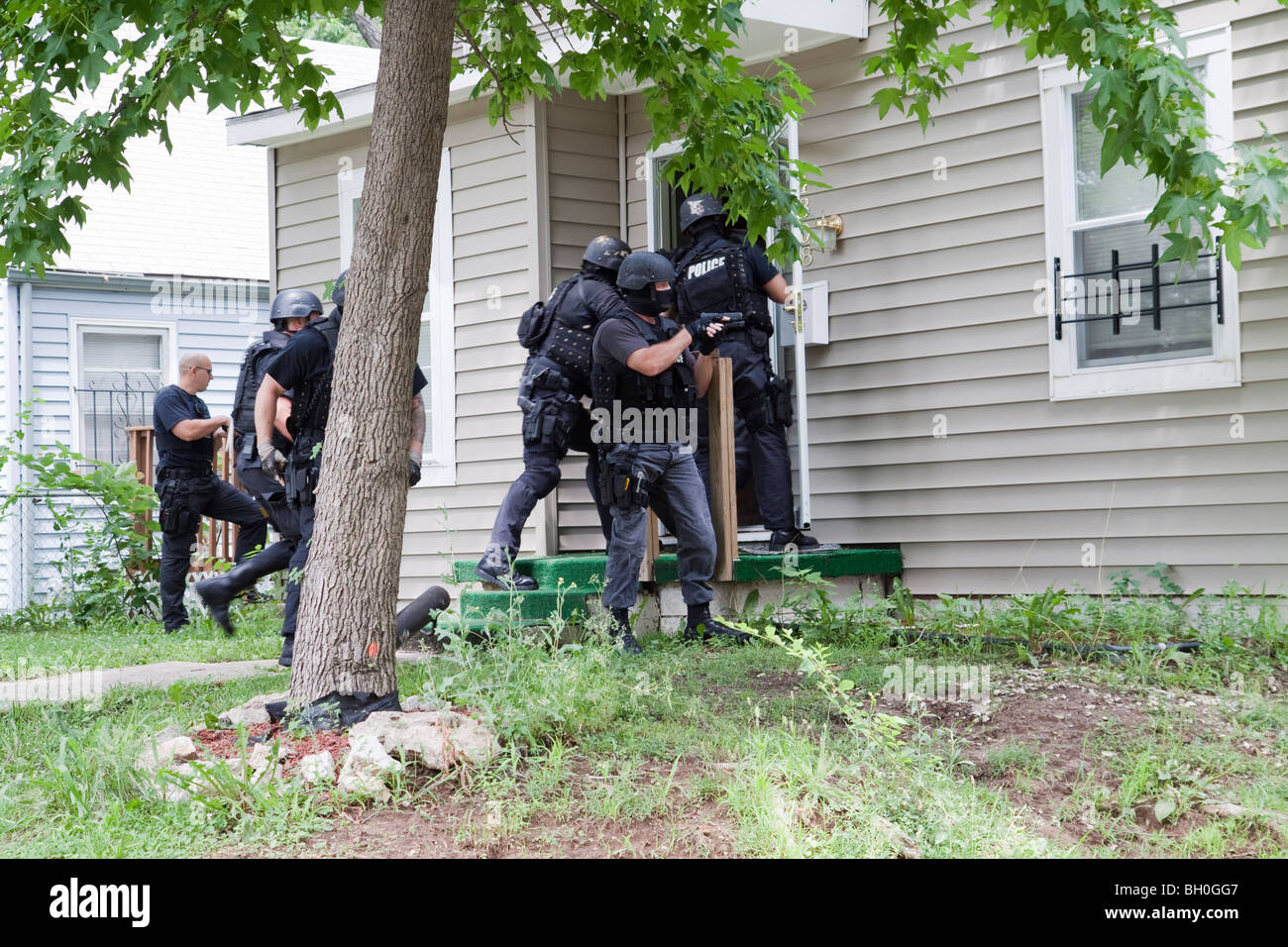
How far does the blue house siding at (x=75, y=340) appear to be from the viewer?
41.8 ft

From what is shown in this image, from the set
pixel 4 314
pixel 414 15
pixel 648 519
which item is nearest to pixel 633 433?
pixel 648 519

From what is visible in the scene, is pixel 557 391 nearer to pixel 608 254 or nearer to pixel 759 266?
pixel 608 254

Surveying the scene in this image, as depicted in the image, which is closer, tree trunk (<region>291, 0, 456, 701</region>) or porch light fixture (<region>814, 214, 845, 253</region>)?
tree trunk (<region>291, 0, 456, 701</region>)

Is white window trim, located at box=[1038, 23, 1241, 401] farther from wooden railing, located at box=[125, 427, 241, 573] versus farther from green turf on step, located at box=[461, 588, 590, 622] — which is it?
wooden railing, located at box=[125, 427, 241, 573]

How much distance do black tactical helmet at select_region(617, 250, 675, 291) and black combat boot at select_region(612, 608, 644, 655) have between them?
170 centimetres

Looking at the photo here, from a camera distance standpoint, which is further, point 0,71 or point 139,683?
point 139,683

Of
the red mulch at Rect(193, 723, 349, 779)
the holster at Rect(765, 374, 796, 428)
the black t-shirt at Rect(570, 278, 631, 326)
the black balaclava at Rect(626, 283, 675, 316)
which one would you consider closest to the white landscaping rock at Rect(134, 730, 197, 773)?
the red mulch at Rect(193, 723, 349, 779)

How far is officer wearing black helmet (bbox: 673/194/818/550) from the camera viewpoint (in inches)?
281

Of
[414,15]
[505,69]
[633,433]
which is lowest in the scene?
[633,433]

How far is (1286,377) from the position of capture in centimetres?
612

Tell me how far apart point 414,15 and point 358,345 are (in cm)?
121

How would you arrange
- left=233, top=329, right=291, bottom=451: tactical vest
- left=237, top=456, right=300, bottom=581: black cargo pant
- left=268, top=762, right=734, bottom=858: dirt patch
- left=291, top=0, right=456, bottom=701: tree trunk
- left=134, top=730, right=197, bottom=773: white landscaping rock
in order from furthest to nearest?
1. left=233, top=329, right=291, bottom=451: tactical vest
2. left=237, top=456, right=300, bottom=581: black cargo pant
3. left=291, top=0, right=456, bottom=701: tree trunk
4. left=134, top=730, right=197, bottom=773: white landscaping rock
5. left=268, top=762, right=734, bottom=858: dirt patch
